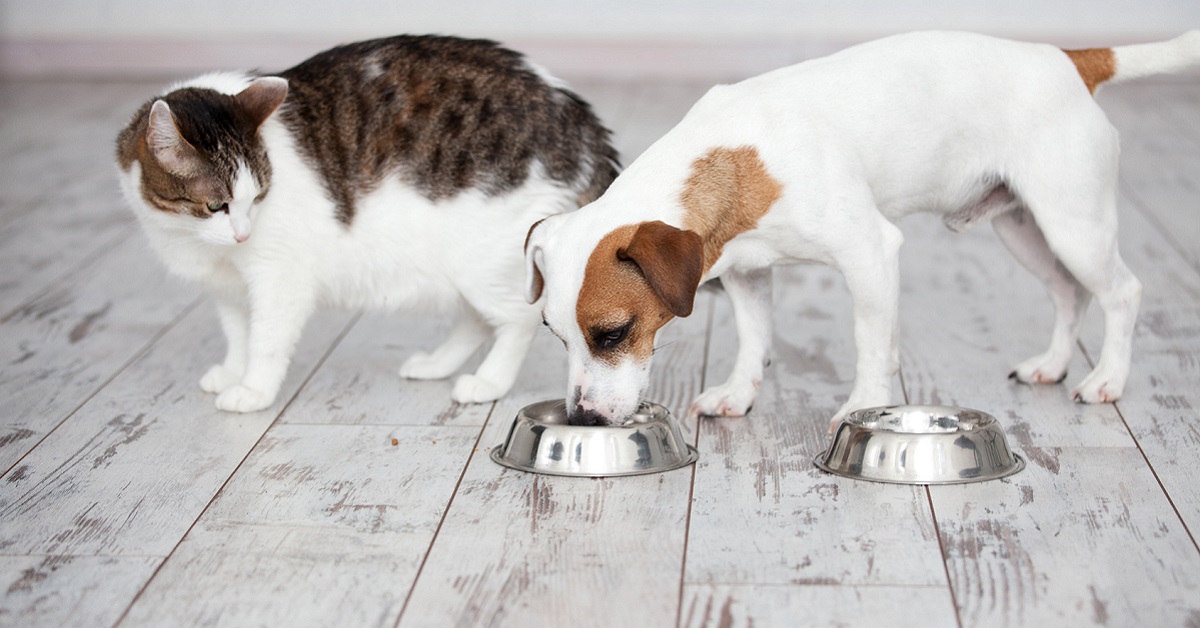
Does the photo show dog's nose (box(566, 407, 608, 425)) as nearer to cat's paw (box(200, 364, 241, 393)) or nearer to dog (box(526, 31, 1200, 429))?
dog (box(526, 31, 1200, 429))

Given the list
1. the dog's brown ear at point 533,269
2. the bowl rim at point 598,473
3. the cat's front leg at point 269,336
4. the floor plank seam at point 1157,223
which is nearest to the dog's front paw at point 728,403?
the bowl rim at point 598,473

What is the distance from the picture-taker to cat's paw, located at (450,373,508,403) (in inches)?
115

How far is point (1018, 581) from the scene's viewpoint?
1.99m

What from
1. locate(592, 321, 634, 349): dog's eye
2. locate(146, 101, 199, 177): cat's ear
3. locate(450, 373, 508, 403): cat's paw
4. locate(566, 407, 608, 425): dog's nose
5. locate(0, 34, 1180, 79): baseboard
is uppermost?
locate(146, 101, 199, 177): cat's ear

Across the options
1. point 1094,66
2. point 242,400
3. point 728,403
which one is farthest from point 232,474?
point 1094,66

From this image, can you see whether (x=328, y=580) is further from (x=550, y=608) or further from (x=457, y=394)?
(x=457, y=394)

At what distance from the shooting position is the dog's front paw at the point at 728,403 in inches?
110

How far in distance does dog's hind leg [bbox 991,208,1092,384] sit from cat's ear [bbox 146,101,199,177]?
5.56ft

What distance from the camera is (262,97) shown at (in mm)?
2697

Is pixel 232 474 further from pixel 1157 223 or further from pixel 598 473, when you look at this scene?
pixel 1157 223

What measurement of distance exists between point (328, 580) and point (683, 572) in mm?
536

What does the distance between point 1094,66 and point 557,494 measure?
1.43 meters

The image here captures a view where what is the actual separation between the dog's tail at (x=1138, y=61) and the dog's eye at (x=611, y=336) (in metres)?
1.14

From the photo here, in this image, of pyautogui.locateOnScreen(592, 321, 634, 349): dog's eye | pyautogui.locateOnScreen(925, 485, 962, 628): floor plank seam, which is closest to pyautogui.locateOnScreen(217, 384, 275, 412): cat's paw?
pyautogui.locateOnScreen(592, 321, 634, 349): dog's eye
